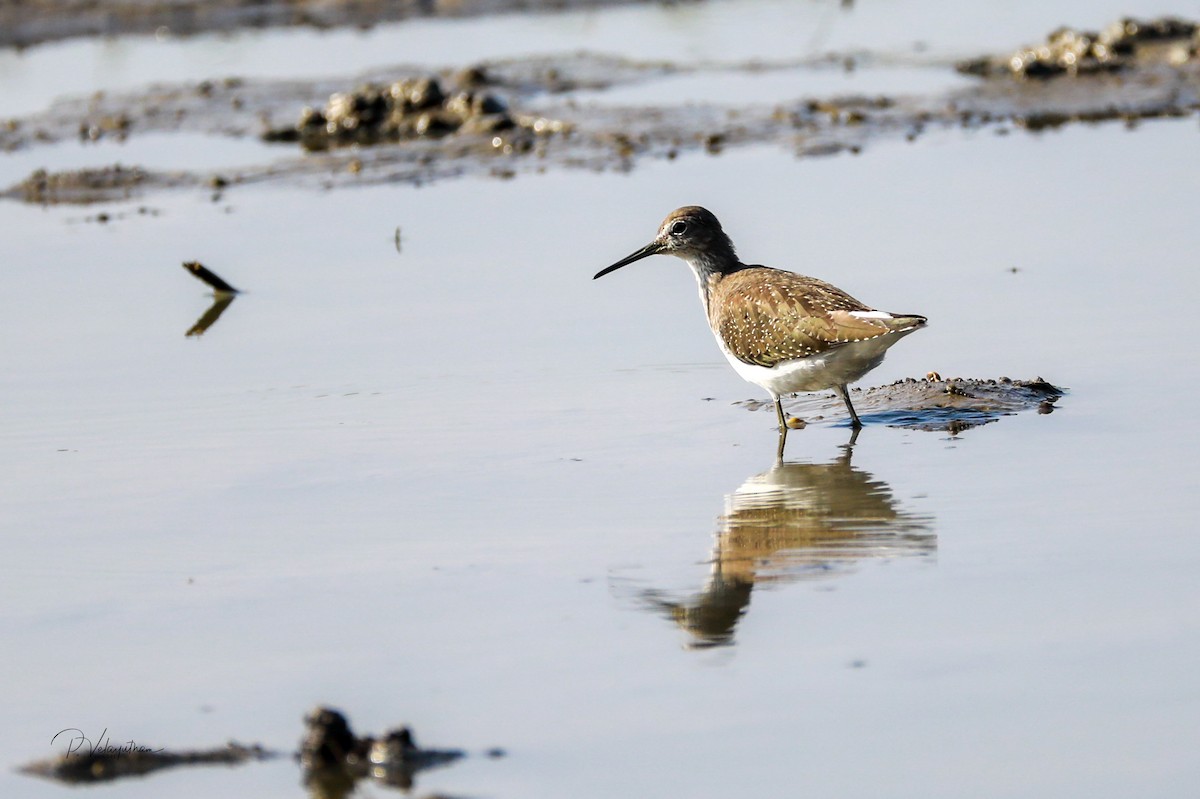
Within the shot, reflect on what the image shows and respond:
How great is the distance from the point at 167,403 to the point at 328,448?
1.45m

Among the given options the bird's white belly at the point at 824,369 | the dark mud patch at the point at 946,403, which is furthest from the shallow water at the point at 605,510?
the bird's white belly at the point at 824,369

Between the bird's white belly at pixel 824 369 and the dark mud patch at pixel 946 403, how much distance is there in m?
0.35

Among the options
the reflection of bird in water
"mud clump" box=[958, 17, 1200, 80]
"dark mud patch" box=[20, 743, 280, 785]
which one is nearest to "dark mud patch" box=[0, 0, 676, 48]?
"mud clump" box=[958, 17, 1200, 80]

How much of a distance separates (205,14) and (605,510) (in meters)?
19.7

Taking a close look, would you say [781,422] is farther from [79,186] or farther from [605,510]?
[79,186]

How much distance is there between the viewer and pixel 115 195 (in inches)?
636

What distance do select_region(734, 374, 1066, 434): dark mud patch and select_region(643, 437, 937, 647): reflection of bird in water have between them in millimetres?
826

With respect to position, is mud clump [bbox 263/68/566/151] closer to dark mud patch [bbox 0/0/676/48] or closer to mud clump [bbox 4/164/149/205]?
mud clump [bbox 4/164/149/205]

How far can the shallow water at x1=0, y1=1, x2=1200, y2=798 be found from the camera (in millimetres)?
5480

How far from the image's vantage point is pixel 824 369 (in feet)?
30.0

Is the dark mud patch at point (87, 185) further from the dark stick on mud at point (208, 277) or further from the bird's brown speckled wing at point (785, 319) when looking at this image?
the bird's brown speckled wing at point (785, 319)

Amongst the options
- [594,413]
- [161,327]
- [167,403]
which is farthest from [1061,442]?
[161,327]

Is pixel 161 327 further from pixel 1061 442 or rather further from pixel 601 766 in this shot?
pixel 601 766

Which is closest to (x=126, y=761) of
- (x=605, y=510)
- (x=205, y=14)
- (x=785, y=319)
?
(x=605, y=510)
